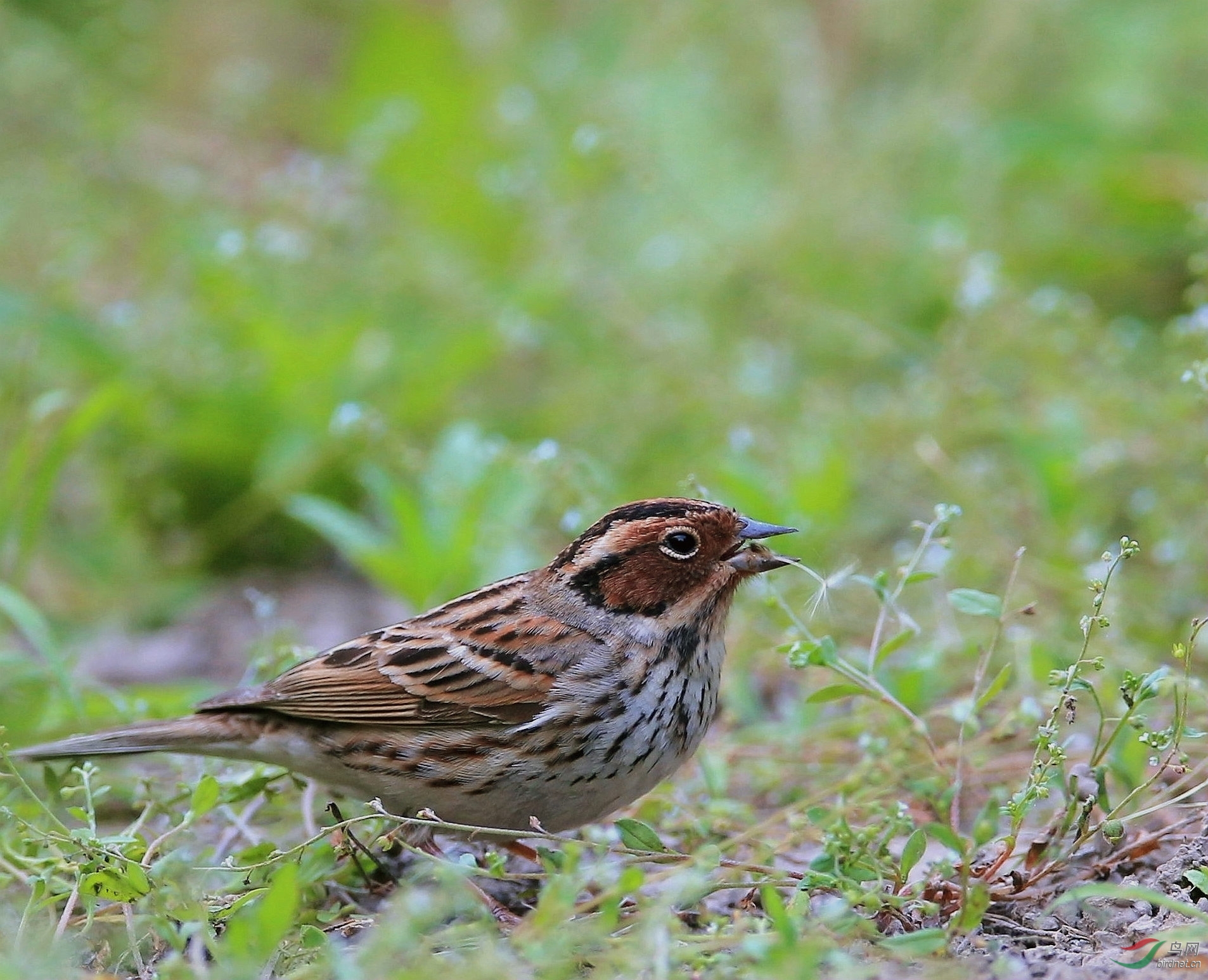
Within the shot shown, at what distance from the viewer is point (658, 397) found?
6309 mm

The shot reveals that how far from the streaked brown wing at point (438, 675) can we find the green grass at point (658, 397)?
0.95 ft

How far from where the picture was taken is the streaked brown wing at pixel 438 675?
369cm

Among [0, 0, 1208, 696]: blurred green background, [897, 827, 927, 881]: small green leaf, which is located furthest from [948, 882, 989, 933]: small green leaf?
[0, 0, 1208, 696]: blurred green background

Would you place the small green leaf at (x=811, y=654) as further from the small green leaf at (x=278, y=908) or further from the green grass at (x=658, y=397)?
the small green leaf at (x=278, y=908)

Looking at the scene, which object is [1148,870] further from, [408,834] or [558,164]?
[558,164]

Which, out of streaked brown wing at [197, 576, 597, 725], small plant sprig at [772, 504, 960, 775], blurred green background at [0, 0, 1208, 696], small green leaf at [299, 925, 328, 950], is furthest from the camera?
blurred green background at [0, 0, 1208, 696]

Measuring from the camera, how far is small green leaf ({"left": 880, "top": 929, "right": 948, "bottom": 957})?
270 cm

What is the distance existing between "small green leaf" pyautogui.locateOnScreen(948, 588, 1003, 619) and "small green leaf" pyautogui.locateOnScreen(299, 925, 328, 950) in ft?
4.83

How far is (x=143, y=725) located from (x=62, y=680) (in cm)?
39

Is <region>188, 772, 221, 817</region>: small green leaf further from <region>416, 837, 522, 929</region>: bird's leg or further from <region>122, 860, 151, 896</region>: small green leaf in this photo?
<region>416, 837, 522, 929</region>: bird's leg

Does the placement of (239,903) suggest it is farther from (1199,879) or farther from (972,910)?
(1199,879)

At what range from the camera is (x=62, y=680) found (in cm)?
408

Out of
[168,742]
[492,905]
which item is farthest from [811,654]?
[168,742]

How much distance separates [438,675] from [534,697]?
0.30 metres
